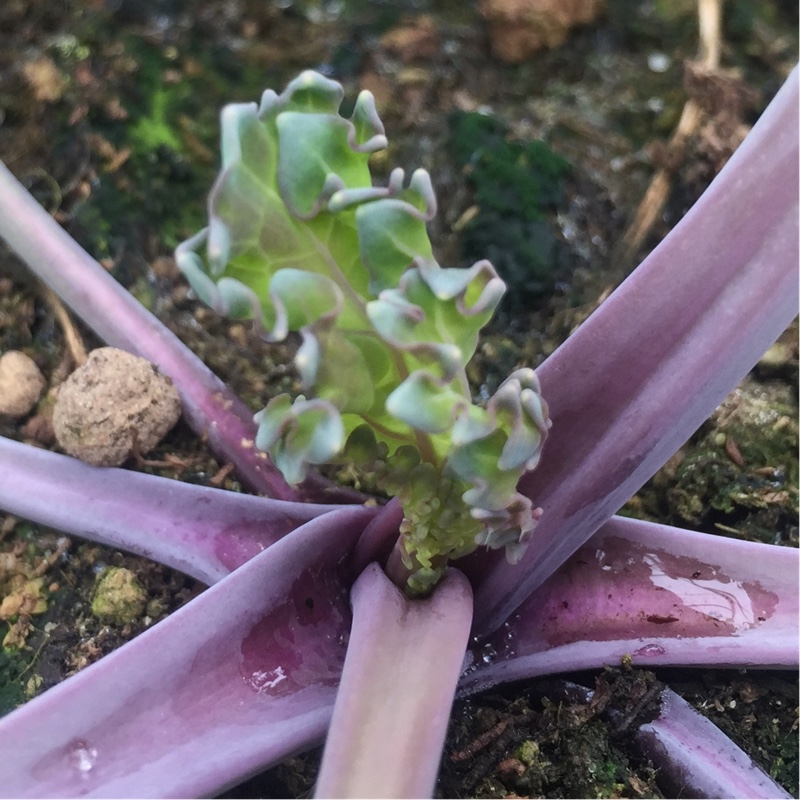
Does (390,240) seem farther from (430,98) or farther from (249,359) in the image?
(430,98)

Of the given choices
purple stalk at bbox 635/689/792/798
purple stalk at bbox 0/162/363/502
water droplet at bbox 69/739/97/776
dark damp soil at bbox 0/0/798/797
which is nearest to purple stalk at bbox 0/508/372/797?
water droplet at bbox 69/739/97/776

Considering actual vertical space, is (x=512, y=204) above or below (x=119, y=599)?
above

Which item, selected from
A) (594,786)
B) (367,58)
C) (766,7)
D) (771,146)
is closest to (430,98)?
(367,58)

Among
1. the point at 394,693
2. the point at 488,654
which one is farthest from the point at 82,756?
the point at 488,654

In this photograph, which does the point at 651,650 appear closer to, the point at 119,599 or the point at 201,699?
the point at 201,699

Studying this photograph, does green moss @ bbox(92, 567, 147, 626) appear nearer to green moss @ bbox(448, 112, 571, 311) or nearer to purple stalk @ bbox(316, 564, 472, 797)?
purple stalk @ bbox(316, 564, 472, 797)

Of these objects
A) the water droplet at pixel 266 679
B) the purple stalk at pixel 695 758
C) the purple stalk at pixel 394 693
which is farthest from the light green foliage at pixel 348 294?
the purple stalk at pixel 695 758

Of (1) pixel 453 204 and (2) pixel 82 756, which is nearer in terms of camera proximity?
(2) pixel 82 756
